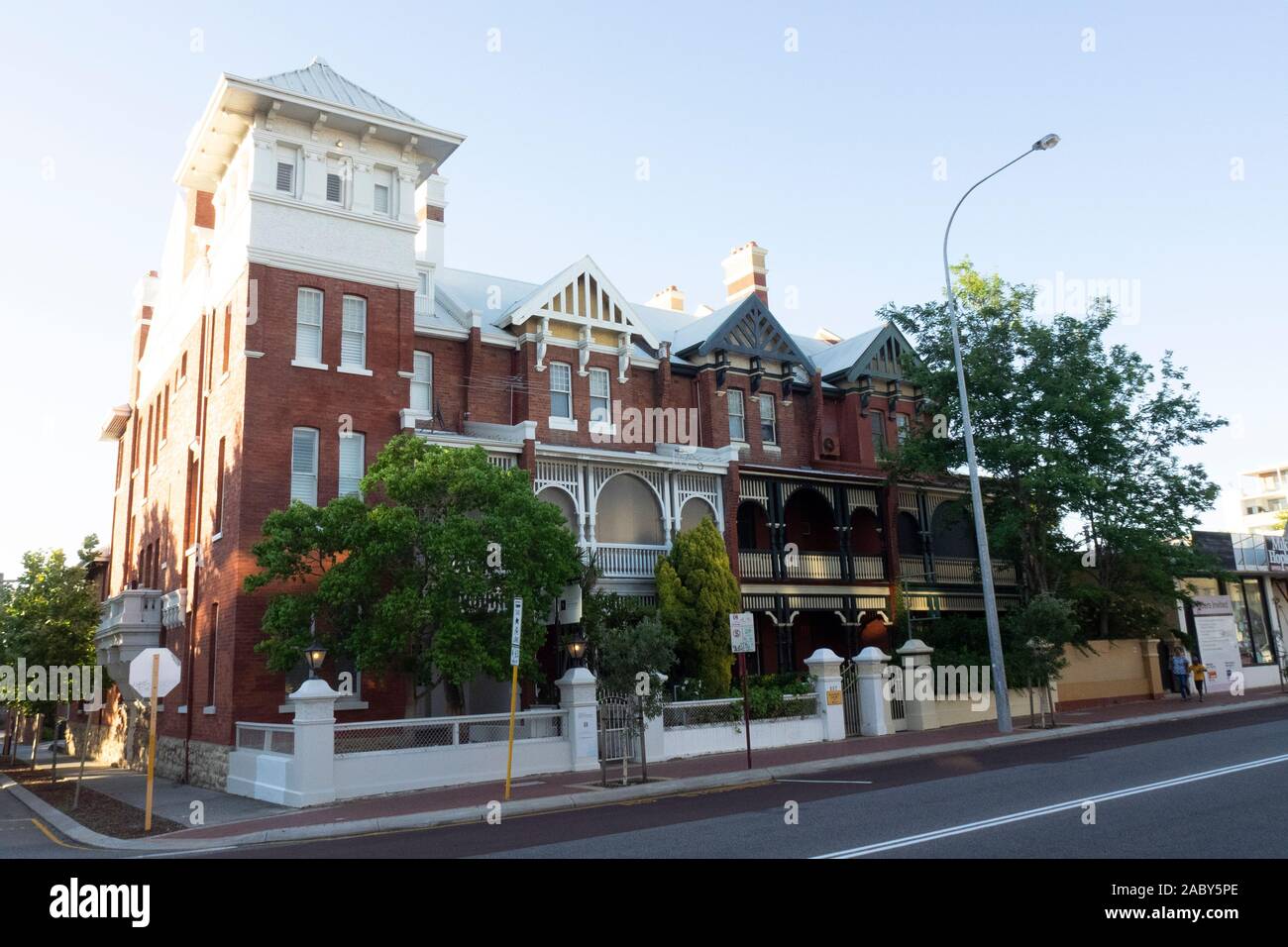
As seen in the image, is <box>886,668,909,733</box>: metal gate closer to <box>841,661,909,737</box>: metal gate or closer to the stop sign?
<box>841,661,909,737</box>: metal gate

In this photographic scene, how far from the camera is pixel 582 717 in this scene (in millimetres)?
19766

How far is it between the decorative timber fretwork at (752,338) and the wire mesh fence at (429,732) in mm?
15252

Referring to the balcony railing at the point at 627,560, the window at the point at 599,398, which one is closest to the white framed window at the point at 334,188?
the window at the point at 599,398

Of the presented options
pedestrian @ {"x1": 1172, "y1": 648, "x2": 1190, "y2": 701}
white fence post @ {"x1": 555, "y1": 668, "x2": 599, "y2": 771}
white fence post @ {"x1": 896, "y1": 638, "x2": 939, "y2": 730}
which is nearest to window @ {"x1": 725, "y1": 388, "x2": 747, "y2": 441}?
white fence post @ {"x1": 896, "y1": 638, "x2": 939, "y2": 730}

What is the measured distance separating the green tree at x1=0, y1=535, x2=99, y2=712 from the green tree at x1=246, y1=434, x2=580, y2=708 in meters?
14.1

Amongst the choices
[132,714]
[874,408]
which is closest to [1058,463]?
[874,408]

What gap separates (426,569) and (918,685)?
14.0m

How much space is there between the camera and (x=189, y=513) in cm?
2547

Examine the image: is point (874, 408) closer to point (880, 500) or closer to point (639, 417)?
point (880, 500)

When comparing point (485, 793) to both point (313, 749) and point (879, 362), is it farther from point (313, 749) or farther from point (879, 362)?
point (879, 362)

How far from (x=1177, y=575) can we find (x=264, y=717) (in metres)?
26.8

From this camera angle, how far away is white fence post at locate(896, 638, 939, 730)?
84.3 ft

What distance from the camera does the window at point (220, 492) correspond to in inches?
880

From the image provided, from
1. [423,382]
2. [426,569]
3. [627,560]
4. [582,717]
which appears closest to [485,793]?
[582,717]
